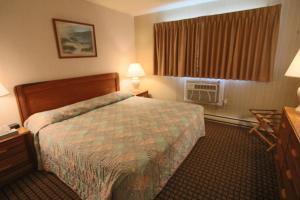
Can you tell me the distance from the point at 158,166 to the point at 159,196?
14.7 inches

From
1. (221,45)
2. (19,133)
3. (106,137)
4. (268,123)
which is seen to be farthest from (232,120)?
(19,133)

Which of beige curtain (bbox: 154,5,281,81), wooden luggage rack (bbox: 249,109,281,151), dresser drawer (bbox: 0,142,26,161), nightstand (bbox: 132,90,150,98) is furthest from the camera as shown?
nightstand (bbox: 132,90,150,98)

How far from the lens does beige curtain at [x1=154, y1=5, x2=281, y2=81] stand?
2.69 metres

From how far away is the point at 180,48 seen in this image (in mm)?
3506

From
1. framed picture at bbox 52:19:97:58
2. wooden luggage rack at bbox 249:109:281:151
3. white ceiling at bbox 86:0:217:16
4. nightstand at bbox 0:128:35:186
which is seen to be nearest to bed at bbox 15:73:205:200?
nightstand at bbox 0:128:35:186

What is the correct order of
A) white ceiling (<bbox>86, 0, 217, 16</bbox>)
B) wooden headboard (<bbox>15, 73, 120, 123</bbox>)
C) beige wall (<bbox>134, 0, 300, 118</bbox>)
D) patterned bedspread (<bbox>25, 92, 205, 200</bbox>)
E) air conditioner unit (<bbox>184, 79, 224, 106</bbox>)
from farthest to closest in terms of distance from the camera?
air conditioner unit (<bbox>184, 79, 224, 106</bbox>)
white ceiling (<bbox>86, 0, 217, 16</bbox>)
beige wall (<bbox>134, 0, 300, 118</bbox>)
wooden headboard (<bbox>15, 73, 120, 123</bbox>)
patterned bedspread (<bbox>25, 92, 205, 200</bbox>)

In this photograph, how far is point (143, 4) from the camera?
320 centimetres

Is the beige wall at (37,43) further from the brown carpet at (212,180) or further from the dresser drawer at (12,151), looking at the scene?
the brown carpet at (212,180)

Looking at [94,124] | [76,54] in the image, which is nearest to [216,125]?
[94,124]

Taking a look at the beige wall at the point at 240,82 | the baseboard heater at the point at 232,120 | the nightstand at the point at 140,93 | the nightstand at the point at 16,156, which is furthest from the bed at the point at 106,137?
the beige wall at the point at 240,82

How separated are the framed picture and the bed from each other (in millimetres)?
463

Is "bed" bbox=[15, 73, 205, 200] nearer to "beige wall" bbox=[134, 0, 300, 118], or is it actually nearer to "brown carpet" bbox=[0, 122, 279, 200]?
"brown carpet" bbox=[0, 122, 279, 200]

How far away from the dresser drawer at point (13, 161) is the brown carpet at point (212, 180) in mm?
213

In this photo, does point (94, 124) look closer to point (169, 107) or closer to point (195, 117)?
point (169, 107)
